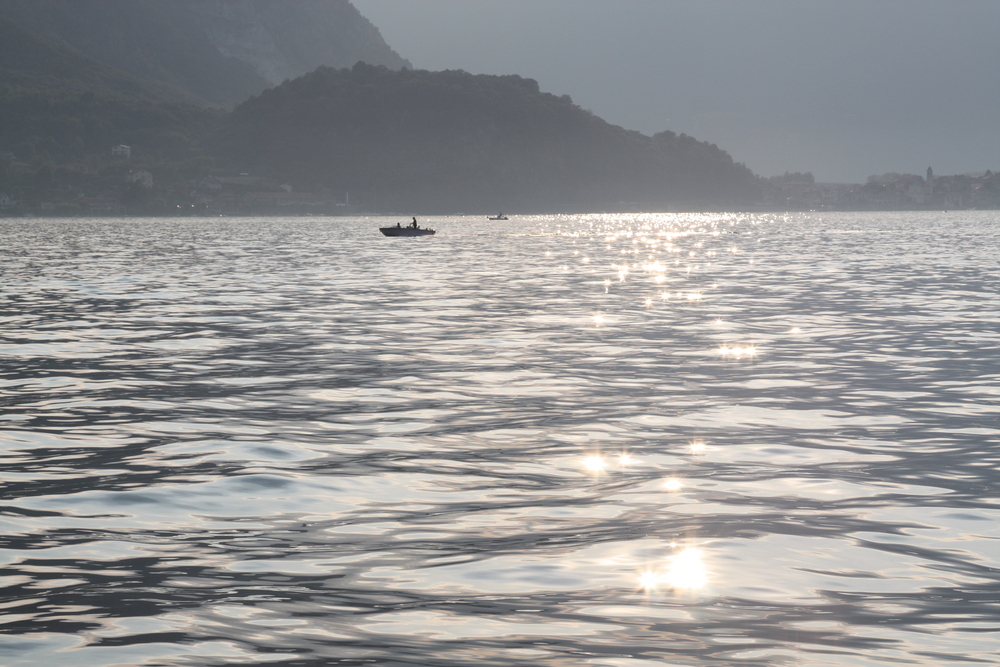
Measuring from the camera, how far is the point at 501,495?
11836 millimetres

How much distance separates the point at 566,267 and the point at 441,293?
21.3m

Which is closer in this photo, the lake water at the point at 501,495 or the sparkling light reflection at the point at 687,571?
the lake water at the point at 501,495

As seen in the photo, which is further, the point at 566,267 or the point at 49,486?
the point at 566,267

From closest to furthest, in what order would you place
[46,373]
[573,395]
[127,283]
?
[573,395] < [46,373] < [127,283]

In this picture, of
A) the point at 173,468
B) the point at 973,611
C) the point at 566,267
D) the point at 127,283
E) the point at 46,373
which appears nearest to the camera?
the point at 973,611

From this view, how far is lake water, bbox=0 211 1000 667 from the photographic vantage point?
7.69m

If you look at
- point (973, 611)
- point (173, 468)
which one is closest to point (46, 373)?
point (173, 468)

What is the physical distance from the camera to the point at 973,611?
8062 millimetres

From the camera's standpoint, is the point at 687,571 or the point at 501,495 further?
the point at 501,495

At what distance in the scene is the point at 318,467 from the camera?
521 inches

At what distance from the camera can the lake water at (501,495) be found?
7691 mm

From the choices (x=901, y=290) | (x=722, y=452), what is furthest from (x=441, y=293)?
(x=722, y=452)

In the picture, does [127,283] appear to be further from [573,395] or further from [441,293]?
[573,395]

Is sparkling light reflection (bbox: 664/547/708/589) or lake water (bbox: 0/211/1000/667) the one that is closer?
lake water (bbox: 0/211/1000/667)
